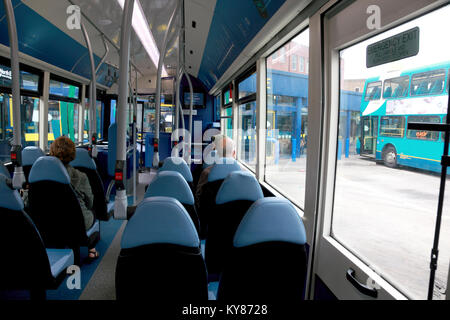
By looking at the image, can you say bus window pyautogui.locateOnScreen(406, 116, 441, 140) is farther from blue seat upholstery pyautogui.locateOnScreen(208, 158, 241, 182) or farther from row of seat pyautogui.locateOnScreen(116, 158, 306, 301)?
blue seat upholstery pyautogui.locateOnScreen(208, 158, 241, 182)

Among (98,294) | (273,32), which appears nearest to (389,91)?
(273,32)

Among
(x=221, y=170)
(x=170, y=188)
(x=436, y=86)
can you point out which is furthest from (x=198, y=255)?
(x=221, y=170)

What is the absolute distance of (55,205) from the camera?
2459 mm

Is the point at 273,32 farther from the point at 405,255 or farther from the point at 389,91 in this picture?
the point at 405,255

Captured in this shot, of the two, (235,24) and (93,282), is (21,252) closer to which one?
(93,282)

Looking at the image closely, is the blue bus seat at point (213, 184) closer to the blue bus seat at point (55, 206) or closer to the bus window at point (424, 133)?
the blue bus seat at point (55, 206)

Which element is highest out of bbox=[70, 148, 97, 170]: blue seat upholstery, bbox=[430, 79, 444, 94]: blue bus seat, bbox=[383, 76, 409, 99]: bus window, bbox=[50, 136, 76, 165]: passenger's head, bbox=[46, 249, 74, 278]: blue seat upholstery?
bbox=[383, 76, 409, 99]: bus window

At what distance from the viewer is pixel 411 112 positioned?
1.59 m

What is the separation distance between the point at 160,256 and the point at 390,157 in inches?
58.8

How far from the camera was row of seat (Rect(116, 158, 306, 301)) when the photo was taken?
1.11 metres

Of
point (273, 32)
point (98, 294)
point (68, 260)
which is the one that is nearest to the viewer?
point (68, 260)

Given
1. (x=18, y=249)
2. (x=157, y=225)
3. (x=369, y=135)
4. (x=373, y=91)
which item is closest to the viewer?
(x=157, y=225)

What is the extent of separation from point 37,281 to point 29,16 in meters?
3.27

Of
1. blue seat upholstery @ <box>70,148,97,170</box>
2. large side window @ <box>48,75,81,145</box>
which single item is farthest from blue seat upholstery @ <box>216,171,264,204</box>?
large side window @ <box>48,75,81,145</box>
